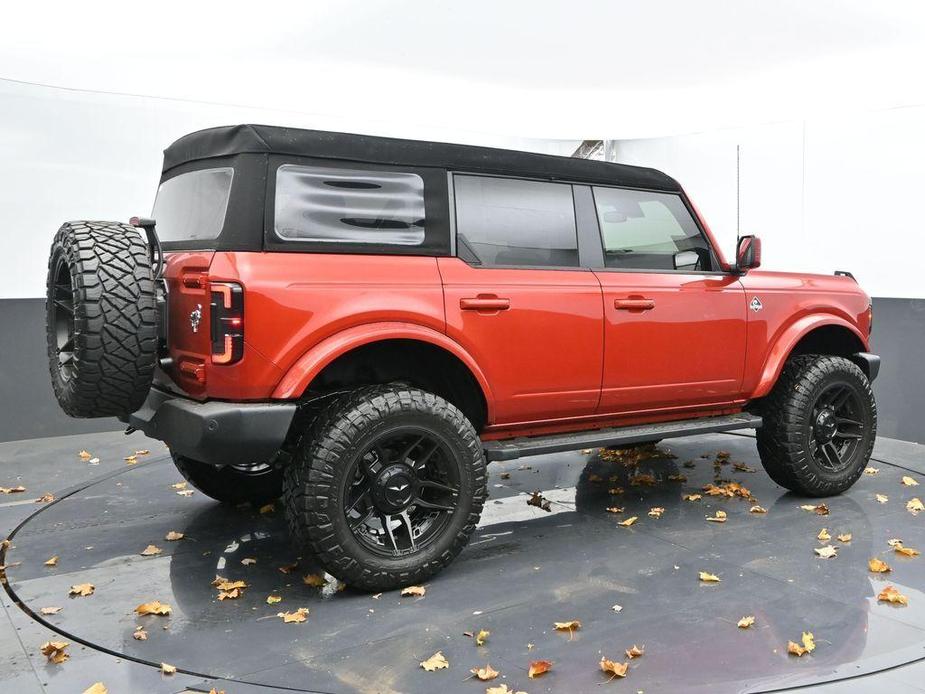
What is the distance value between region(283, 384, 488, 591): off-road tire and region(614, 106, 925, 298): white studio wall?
216 inches

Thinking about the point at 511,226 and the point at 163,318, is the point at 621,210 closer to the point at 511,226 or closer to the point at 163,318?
the point at 511,226

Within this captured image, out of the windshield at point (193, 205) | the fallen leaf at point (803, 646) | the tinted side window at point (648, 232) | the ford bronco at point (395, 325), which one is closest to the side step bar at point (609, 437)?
the ford bronco at point (395, 325)

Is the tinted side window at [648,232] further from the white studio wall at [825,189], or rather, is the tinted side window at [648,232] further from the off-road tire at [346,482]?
the white studio wall at [825,189]

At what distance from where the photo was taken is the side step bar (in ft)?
14.3

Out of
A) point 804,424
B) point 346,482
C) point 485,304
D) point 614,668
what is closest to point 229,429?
point 346,482

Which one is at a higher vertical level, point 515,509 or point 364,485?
point 364,485

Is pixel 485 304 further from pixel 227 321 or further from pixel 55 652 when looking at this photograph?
pixel 55 652

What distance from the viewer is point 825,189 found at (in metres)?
8.32

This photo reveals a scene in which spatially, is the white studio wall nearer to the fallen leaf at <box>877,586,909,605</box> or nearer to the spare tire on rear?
the fallen leaf at <box>877,586,909,605</box>

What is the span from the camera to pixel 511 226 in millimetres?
4508

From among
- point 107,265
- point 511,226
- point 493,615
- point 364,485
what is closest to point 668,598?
point 493,615

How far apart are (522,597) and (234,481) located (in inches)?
87.5

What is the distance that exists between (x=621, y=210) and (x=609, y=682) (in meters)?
2.83

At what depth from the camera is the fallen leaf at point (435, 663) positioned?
3.14 metres
